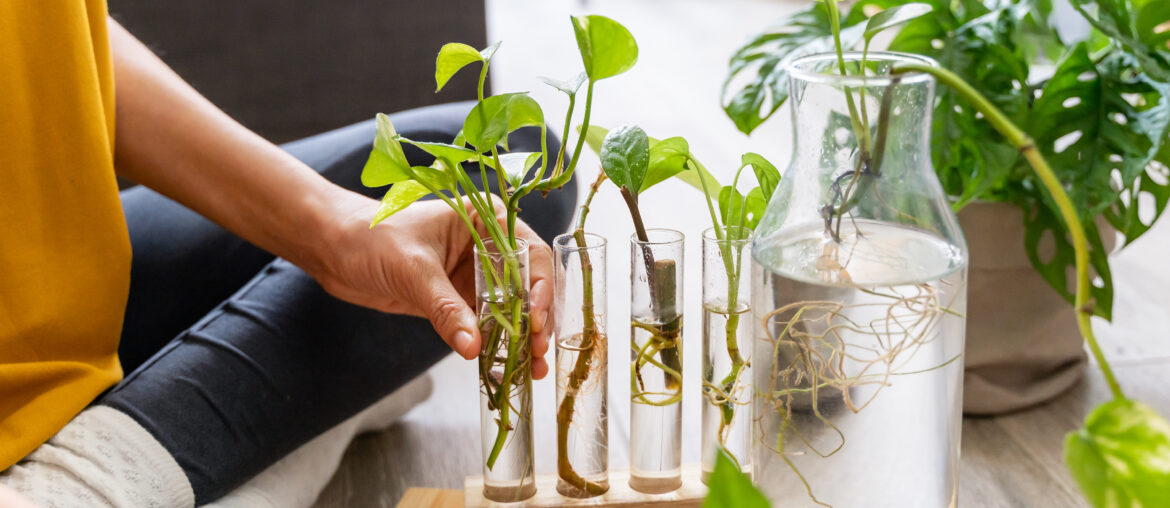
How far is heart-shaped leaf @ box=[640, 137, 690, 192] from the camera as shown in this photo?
1.97 feet

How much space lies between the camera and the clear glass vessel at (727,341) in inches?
24.1

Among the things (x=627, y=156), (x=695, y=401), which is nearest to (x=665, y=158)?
(x=627, y=156)

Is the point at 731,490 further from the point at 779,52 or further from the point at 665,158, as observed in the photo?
the point at 779,52

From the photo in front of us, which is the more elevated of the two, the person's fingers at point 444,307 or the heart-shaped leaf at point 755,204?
the heart-shaped leaf at point 755,204

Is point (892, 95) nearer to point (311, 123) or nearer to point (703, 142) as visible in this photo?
point (311, 123)

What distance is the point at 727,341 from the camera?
2.07 feet

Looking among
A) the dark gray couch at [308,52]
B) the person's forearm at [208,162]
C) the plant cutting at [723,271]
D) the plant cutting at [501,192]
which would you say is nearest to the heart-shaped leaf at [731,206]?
the plant cutting at [723,271]

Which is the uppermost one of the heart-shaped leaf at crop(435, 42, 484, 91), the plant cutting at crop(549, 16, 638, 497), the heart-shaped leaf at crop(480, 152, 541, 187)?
the heart-shaped leaf at crop(435, 42, 484, 91)

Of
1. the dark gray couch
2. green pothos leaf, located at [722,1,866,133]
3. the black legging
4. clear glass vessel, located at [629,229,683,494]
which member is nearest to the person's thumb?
clear glass vessel, located at [629,229,683,494]

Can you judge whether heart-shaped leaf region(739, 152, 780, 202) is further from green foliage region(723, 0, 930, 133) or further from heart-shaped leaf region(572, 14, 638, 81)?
green foliage region(723, 0, 930, 133)

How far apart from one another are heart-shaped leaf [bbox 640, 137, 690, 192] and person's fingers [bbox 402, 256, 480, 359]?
0.47 ft

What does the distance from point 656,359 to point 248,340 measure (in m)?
0.43

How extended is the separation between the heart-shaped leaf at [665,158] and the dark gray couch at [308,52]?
42.8 inches

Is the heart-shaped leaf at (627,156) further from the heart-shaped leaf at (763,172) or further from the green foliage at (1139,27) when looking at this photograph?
the green foliage at (1139,27)
